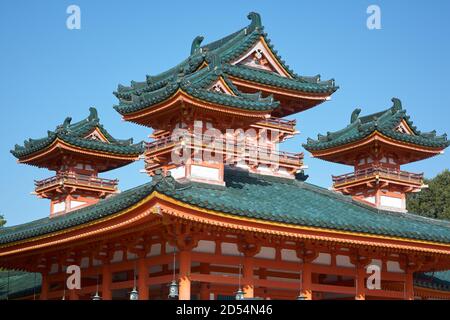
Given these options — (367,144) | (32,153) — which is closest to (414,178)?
(367,144)

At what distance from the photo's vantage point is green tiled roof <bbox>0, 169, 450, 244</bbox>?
83.9 ft

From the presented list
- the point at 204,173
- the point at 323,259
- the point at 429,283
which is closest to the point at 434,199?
the point at 429,283

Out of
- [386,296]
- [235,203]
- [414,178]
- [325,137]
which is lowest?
[386,296]

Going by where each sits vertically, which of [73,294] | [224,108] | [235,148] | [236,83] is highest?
[236,83]

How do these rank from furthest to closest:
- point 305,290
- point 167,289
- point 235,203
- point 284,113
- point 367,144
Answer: point 284,113, point 367,144, point 167,289, point 305,290, point 235,203

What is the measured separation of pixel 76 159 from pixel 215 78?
9188 millimetres

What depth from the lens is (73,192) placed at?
36.1m

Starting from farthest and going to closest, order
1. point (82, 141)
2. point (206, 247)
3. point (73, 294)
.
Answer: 1. point (82, 141)
2. point (73, 294)
3. point (206, 247)

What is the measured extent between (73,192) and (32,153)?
3011mm

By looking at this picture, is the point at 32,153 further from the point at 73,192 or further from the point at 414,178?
the point at 414,178

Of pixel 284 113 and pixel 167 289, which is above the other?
pixel 284 113

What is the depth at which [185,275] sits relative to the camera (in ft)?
85.2

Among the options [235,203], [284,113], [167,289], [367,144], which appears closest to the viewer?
[235,203]

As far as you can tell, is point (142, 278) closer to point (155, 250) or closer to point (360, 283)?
point (155, 250)
